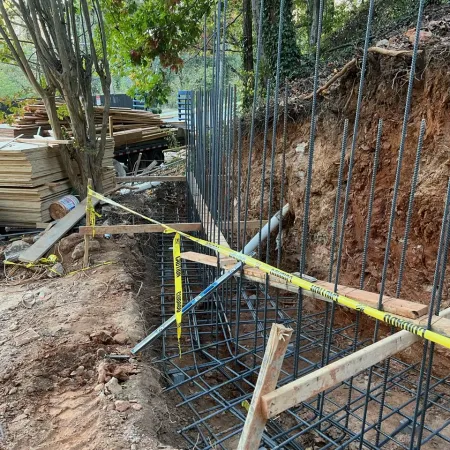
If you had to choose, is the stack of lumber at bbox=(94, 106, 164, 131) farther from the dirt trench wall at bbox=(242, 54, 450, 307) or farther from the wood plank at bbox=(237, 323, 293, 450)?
the wood plank at bbox=(237, 323, 293, 450)

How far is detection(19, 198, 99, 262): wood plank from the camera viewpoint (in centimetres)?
553

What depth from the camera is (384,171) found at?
173 inches

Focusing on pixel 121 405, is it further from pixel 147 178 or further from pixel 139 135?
pixel 139 135

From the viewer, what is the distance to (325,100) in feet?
16.9

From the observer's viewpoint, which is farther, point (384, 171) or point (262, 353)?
point (384, 171)

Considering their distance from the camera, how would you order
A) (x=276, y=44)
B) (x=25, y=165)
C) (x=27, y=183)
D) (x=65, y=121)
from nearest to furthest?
(x=25, y=165) < (x=27, y=183) < (x=276, y=44) < (x=65, y=121)

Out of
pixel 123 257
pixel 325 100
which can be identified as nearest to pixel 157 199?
pixel 123 257

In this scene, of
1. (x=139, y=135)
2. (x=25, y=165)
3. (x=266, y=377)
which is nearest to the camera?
(x=266, y=377)

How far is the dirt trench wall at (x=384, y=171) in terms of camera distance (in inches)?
153

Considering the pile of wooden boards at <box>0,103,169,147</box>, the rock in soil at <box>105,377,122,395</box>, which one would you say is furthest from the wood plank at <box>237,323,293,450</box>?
the pile of wooden boards at <box>0,103,169,147</box>

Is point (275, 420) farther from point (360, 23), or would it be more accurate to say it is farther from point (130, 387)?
point (360, 23)

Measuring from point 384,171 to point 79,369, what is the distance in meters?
3.63

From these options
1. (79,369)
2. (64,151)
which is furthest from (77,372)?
(64,151)

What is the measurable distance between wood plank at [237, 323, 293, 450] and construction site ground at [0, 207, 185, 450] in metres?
1.25
